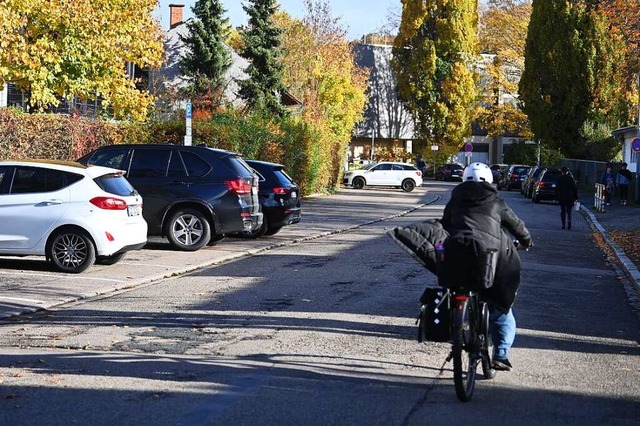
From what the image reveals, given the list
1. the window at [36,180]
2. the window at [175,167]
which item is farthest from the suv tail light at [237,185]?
the window at [36,180]

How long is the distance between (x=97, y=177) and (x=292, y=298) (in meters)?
4.15

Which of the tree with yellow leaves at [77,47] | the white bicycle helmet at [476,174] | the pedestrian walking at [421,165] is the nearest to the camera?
the white bicycle helmet at [476,174]

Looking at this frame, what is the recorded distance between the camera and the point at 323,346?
9.73m

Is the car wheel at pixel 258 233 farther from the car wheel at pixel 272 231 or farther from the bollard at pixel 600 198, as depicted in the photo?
the bollard at pixel 600 198

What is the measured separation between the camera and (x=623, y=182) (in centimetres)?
4325

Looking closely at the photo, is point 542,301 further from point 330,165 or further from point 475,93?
point 475,93

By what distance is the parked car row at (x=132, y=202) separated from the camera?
1527cm

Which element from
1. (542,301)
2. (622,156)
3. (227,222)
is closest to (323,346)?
(542,301)

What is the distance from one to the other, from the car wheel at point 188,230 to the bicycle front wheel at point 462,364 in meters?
12.1

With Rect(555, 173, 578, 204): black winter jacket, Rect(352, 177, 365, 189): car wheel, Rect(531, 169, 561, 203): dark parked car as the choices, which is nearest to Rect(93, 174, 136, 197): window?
Rect(555, 173, 578, 204): black winter jacket

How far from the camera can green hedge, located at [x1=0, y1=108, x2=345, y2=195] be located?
22.1 meters

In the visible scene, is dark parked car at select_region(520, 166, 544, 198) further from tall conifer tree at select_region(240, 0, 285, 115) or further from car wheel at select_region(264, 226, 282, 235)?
car wheel at select_region(264, 226, 282, 235)

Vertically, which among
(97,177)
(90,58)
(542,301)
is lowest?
(542,301)

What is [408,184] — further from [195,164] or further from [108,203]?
[108,203]
